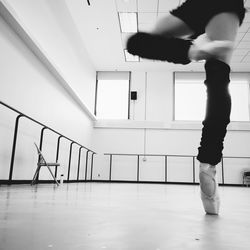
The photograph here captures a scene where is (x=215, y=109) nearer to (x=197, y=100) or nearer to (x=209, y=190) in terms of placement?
(x=209, y=190)

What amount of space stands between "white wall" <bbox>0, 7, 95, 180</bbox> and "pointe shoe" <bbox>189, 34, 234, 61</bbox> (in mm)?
2848

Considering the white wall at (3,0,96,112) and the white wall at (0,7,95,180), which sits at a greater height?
the white wall at (3,0,96,112)

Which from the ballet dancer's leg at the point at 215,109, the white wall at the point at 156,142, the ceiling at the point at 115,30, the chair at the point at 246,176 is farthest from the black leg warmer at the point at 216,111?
the white wall at the point at 156,142

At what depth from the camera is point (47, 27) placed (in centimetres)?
469

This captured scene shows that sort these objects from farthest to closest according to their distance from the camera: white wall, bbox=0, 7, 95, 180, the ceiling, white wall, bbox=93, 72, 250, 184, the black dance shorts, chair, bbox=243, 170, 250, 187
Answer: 1. white wall, bbox=93, 72, 250, 184
2. chair, bbox=243, 170, 250, 187
3. the ceiling
4. white wall, bbox=0, 7, 95, 180
5. the black dance shorts

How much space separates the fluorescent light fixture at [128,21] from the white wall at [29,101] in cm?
134

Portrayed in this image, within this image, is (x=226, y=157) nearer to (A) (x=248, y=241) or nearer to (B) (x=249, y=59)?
(B) (x=249, y=59)

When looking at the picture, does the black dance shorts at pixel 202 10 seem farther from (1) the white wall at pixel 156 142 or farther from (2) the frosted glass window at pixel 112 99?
(2) the frosted glass window at pixel 112 99

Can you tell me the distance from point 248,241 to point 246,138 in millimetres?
8619

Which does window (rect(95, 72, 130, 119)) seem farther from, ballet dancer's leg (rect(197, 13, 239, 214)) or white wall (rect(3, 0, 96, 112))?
ballet dancer's leg (rect(197, 13, 239, 214))

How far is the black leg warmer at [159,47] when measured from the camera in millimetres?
1028

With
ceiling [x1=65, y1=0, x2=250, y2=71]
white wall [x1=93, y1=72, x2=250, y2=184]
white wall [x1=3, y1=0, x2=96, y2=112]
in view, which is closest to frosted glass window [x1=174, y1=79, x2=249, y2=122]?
white wall [x1=93, y1=72, x2=250, y2=184]

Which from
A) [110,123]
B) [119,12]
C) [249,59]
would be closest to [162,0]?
[119,12]

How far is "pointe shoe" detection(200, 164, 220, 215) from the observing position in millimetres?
1046
